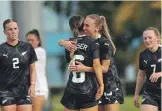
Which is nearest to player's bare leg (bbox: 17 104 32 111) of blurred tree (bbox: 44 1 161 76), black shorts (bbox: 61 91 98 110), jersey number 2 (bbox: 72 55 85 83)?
black shorts (bbox: 61 91 98 110)

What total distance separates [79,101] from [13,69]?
1139 mm

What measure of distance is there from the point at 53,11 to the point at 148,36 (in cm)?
3457

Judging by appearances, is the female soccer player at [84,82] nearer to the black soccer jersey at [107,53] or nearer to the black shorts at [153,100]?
the black soccer jersey at [107,53]

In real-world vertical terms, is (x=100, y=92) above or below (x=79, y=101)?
above

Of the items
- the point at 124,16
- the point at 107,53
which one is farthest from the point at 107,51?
the point at 124,16

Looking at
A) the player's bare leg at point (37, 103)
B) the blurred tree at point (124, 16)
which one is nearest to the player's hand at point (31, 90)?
the player's bare leg at point (37, 103)

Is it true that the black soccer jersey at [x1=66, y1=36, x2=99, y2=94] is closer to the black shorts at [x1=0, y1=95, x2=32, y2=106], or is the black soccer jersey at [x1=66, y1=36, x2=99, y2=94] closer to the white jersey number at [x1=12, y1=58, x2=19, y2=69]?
the black shorts at [x1=0, y1=95, x2=32, y2=106]

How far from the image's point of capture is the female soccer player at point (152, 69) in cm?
906

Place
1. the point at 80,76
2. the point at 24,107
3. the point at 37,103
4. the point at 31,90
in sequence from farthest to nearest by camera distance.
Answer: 1. the point at 37,103
2. the point at 31,90
3. the point at 24,107
4. the point at 80,76

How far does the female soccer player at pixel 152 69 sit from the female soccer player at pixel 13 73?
1.74m

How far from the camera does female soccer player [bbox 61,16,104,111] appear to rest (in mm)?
8281

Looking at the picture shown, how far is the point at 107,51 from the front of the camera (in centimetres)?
868

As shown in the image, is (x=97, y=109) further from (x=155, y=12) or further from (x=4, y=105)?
(x=155, y=12)

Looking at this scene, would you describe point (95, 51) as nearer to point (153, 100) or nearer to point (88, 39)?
point (88, 39)
